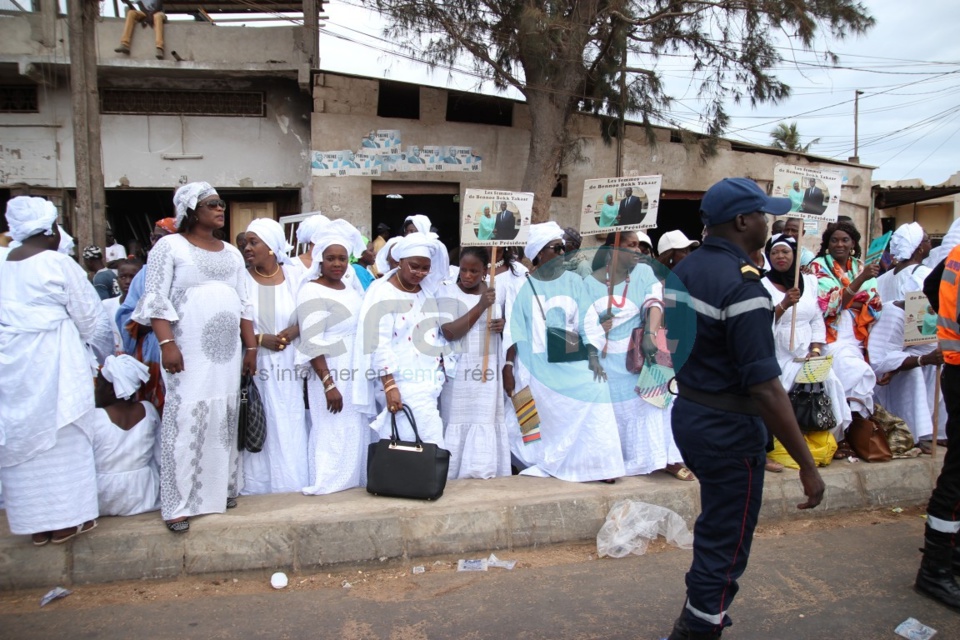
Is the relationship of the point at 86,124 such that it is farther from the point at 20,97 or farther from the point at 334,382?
the point at 334,382

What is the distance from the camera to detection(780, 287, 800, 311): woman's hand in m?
4.86

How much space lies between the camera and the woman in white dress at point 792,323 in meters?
5.04

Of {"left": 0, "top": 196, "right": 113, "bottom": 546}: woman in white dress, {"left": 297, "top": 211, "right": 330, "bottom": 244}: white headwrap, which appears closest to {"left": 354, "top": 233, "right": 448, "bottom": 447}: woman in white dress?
{"left": 297, "top": 211, "right": 330, "bottom": 244}: white headwrap

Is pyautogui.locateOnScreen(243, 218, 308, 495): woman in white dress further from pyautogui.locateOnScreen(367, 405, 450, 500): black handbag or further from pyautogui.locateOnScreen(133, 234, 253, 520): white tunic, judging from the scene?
pyautogui.locateOnScreen(367, 405, 450, 500): black handbag

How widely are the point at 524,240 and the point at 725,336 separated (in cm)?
251

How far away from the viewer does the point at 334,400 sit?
441cm

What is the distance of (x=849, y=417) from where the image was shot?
5121mm

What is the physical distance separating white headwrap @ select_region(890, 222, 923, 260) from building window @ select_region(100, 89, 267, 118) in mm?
11565

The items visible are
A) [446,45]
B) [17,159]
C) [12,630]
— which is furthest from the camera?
[17,159]

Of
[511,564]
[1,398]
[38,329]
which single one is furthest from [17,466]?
[511,564]

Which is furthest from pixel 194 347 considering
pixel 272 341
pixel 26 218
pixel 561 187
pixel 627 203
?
pixel 561 187

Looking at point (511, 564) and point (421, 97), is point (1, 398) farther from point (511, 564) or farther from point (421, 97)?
point (421, 97)

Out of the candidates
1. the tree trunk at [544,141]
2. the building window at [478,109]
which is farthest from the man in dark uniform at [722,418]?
the building window at [478,109]

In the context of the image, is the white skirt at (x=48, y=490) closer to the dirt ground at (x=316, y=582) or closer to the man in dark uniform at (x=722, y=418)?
the dirt ground at (x=316, y=582)
